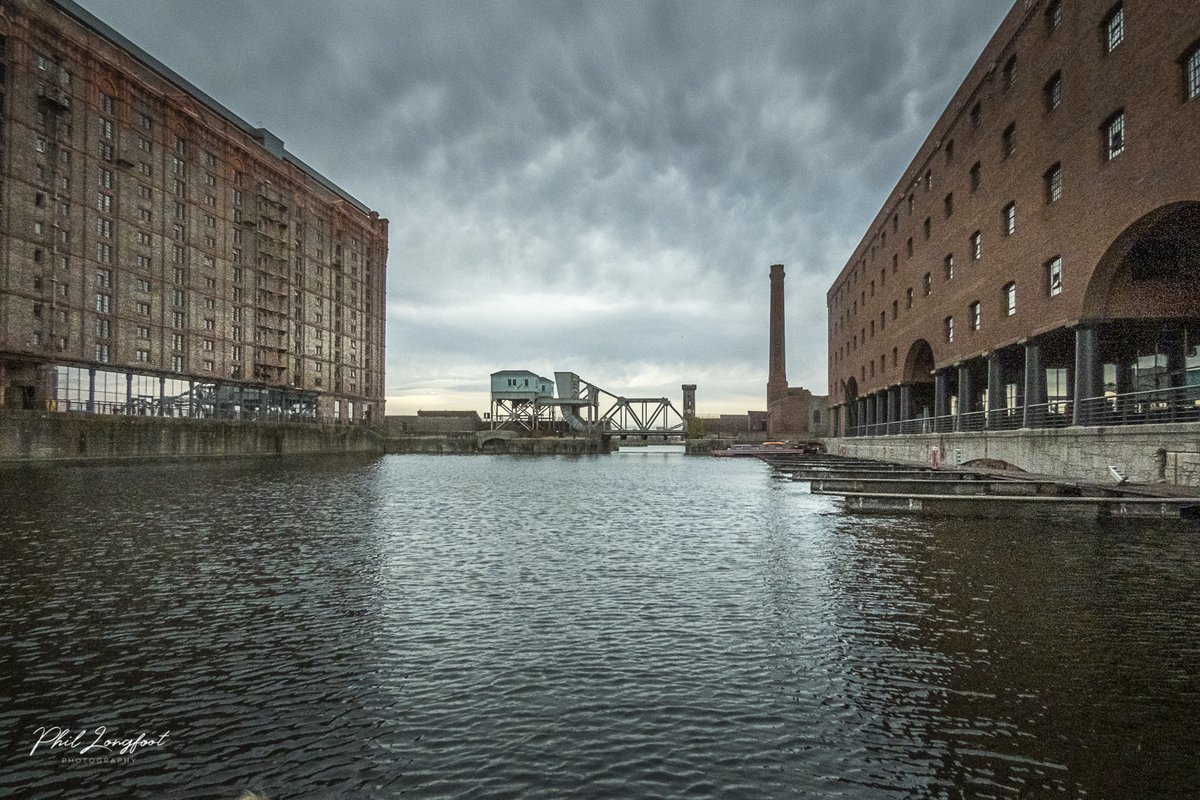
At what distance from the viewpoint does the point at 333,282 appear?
9662 cm

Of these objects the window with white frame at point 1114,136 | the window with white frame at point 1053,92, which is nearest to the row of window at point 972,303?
the window with white frame at point 1114,136

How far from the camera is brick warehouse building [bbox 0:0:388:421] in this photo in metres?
53.4

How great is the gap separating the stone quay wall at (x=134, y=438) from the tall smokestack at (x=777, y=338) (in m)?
66.5

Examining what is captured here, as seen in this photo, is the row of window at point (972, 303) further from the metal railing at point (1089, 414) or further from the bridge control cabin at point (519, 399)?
the bridge control cabin at point (519, 399)

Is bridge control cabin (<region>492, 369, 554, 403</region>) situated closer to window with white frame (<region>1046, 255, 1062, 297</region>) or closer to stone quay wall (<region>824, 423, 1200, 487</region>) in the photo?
stone quay wall (<region>824, 423, 1200, 487</region>)

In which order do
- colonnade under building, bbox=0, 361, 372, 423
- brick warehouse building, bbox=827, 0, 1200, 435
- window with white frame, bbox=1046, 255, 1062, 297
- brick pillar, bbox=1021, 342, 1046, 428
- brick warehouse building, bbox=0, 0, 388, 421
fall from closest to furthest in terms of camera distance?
brick warehouse building, bbox=827, 0, 1200, 435, window with white frame, bbox=1046, 255, 1062, 297, brick pillar, bbox=1021, 342, 1046, 428, brick warehouse building, bbox=0, 0, 388, 421, colonnade under building, bbox=0, 361, 372, 423

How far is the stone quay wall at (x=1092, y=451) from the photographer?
19.2 metres

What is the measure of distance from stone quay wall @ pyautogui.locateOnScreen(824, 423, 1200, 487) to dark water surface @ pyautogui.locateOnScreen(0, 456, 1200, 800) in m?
4.37

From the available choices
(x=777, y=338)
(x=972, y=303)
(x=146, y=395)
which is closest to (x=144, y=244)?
(x=146, y=395)

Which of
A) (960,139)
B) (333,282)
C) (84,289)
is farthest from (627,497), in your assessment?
(333,282)

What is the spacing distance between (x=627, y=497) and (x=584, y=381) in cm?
9170

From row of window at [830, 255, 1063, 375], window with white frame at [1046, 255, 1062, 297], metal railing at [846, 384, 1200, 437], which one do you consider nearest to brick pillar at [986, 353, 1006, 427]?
metal railing at [846, 384, 1200, 437]

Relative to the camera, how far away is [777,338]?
10688 centimetres

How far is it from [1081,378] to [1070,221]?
598 centimetres
